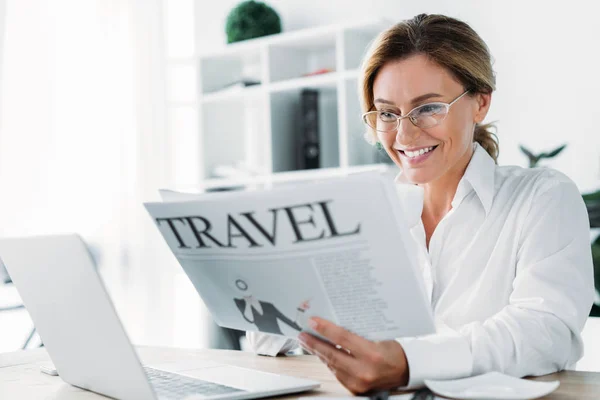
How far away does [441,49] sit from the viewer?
4.69 ft

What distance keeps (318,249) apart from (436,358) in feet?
0.75

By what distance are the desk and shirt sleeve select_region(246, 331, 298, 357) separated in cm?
2

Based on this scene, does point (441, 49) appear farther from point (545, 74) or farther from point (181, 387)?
point (545, 74)

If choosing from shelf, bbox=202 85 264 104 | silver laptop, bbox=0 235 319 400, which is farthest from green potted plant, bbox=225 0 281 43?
silver laptop, bbox=0 235 319 400

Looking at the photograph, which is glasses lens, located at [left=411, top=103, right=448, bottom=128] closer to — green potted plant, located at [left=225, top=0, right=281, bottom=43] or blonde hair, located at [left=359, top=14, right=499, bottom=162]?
blonde hair, located at [left=359, top=14, right=499, bottom=162]

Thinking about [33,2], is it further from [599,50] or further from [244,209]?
[244,209]

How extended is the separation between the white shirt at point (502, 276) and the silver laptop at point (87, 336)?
21cm

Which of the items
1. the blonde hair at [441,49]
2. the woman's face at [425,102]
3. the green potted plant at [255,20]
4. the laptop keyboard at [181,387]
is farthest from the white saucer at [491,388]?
the green potted plant at [255,20]

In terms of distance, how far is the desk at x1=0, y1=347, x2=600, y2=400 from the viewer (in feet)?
3.21

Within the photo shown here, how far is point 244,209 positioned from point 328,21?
8.14 feet

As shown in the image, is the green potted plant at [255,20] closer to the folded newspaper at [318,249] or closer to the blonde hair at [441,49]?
Result: the blonde hair at [441,49]

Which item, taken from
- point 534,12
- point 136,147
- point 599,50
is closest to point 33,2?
point 136,147

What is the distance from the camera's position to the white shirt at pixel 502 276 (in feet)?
3.26

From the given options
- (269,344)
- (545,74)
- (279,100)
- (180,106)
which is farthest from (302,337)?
(180,106)
